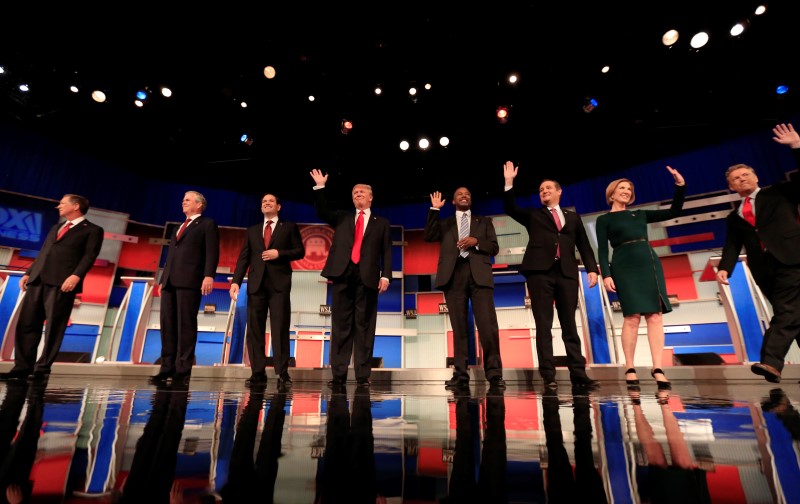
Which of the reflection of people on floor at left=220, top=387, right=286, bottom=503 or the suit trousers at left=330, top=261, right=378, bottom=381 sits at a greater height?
the suit trousers at left=330, top=261, right=378, bottom=381

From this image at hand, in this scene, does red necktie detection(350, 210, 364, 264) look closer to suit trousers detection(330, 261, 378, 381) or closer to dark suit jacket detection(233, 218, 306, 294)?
suit trousers detection(330, 261, 378, 381)

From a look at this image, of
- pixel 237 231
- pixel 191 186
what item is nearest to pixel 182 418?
pixel 237 231

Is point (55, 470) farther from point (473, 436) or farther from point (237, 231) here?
point (237, 231)

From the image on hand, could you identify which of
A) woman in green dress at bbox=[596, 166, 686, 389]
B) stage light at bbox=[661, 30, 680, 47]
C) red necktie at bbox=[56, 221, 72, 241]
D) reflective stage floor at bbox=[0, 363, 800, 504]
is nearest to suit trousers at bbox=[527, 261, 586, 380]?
woman in green dress at bbox=[596, 166, 686, 389]

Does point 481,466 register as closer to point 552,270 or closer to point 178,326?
point 552,270

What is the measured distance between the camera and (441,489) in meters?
0.38

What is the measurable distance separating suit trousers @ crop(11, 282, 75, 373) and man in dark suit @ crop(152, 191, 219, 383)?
706 mm

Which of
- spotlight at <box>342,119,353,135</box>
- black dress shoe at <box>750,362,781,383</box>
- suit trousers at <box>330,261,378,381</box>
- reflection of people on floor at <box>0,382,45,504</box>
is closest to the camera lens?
reflection of people on floor at <box>0,382,45,504</box>

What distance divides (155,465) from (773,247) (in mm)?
3460

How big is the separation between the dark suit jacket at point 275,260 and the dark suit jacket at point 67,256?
1082mm

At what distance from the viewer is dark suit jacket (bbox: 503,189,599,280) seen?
9.90 feet

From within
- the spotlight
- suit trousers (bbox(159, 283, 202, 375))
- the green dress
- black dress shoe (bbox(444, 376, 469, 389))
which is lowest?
black dress shoe (bbox(444, 376, 469, 389))

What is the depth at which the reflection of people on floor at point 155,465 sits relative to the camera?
0.33 metres

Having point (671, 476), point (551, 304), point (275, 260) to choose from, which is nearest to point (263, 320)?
point (275, 260)
